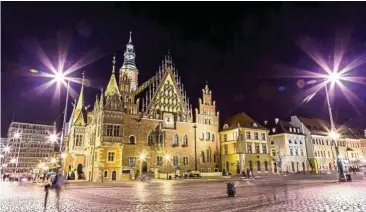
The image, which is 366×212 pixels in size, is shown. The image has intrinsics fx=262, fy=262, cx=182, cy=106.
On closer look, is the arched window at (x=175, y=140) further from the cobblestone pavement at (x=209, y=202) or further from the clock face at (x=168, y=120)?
the cobblestone pavement at (x=209, y=202)

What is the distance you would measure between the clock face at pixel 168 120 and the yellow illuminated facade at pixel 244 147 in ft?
45.2

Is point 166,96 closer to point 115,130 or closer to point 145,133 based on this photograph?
point 145,133

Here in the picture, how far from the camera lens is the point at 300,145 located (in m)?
68.4

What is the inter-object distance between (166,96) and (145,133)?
9483 mm

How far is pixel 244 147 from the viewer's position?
57.8 meters

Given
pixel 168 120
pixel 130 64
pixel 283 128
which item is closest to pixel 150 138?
pixel 168 120

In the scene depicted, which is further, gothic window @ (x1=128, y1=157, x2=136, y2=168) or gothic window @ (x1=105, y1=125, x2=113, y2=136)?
gothic window @ (x1=128, y1=157, x2=136, y2=168)

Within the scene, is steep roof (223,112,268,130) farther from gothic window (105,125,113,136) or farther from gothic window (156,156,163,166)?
gothic window (105,125,113,136)

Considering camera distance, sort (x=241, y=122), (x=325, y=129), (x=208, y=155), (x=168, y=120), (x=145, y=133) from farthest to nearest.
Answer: (x=325, y=129), (x=241, y=122), (x=208, y=155), (x=168, y=120), (x=145, y=133)

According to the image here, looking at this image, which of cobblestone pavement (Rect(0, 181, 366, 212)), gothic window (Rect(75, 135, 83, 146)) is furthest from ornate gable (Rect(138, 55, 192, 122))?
cobblestone pavement (Rect(0, 181, 366, 212))

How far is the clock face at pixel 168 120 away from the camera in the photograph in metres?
53.5

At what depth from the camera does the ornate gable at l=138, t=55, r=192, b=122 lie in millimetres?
53031

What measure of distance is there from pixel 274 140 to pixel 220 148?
1624cm

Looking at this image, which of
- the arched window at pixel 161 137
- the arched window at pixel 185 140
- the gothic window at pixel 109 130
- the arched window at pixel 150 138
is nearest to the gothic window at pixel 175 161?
the arched window at pixel 185 140
